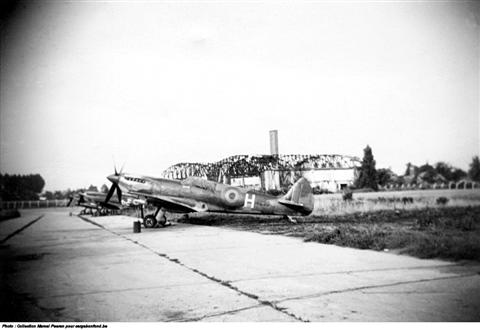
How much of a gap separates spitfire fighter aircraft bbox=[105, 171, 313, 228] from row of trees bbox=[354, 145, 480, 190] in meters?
2.62

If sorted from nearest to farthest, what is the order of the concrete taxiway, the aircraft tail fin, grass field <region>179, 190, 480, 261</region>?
the concrete taxiway
grass field <region>179, 190, 480, 261</region>
the aircraft tail fin

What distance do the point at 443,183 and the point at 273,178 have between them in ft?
23.8

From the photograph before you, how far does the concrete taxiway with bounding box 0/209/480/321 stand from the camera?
12.3 feet

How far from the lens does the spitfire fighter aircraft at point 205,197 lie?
45.5 ft

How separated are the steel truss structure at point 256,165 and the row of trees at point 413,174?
2.12ft

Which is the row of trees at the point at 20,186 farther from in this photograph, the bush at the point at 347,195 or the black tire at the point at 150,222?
the bush at the point at 347,195

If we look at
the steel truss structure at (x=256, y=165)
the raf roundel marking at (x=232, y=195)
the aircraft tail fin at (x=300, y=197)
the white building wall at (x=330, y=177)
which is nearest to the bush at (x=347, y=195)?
the white building wall at (x=330, y=177)

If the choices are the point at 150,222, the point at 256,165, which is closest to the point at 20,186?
the point at 256,165

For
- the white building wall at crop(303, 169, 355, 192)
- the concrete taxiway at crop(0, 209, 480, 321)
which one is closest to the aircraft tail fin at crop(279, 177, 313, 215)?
the white building wall at crop(303, 169, 355, 192)

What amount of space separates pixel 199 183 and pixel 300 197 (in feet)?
13.4

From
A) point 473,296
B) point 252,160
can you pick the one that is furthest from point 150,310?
point 252,160

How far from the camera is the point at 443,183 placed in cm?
770

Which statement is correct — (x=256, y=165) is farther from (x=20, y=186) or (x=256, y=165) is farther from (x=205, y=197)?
(x=20, y=186)

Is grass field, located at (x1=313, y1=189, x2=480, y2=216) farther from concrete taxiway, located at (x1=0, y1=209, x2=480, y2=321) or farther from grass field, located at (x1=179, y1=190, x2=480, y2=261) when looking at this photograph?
concrete taxiway, located at (x1=0, y1=209, x2=480, y2=321)
